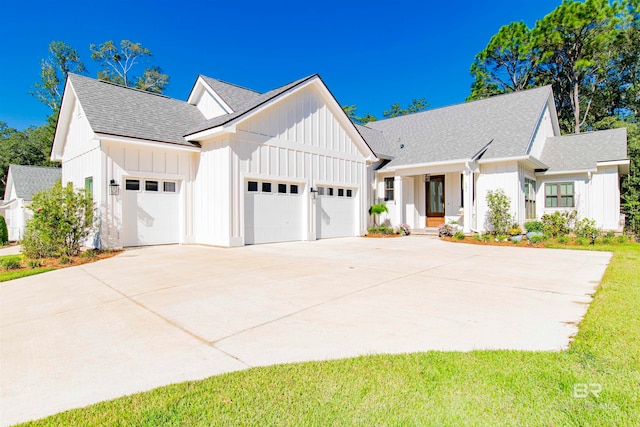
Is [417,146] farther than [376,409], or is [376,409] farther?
[417,146]

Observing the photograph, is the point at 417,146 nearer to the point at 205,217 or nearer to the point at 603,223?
the point at 603,223

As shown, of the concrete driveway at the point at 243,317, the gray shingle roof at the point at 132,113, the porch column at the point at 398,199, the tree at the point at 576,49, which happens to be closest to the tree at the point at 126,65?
the gray shingle roof at the point at 132,113

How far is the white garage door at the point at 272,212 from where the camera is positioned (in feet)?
40.6

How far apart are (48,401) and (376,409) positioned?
2.40 metres

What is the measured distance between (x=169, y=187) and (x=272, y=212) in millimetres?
3827

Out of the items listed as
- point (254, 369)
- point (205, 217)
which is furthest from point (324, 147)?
point (254, 369)

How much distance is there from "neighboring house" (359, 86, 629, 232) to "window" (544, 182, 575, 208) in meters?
0.04

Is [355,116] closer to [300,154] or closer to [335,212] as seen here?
[335,212]

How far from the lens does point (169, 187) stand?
41.0 feet

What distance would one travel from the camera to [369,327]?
12.9 ft

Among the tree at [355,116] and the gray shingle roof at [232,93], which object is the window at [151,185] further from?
the tree at [355,116]

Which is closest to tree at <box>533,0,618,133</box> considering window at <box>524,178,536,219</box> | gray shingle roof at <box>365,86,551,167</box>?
gray shingle roof at <box>365,86,551,167</box>

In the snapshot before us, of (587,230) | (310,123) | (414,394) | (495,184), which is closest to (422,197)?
(495,184)

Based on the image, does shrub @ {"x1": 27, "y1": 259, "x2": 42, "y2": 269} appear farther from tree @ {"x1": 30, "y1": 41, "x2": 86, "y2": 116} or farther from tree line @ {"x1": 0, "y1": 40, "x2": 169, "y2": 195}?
tree @ {"x1": 30, "y1": 41, "x2": 86, "y2": 116}
